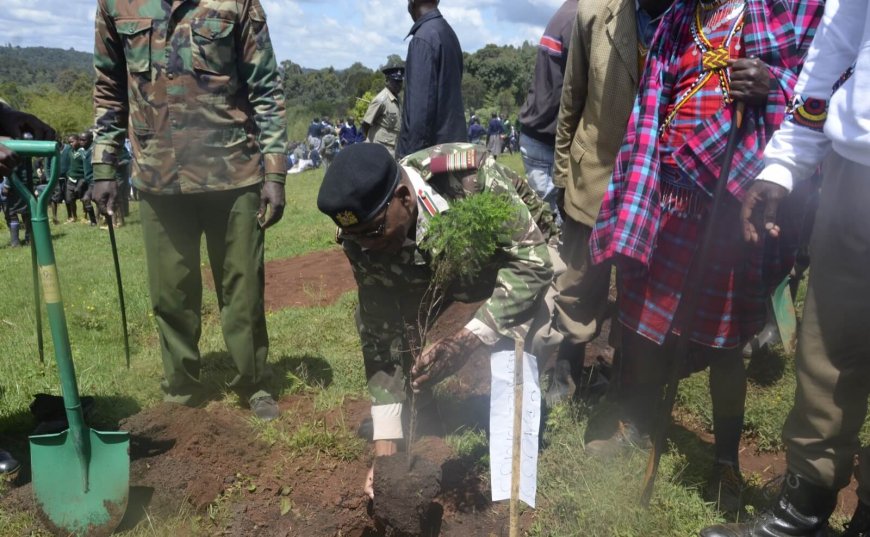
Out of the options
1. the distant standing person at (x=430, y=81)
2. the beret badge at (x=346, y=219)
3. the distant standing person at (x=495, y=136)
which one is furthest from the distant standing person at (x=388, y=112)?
the distant standing person at (x=495, y=136)

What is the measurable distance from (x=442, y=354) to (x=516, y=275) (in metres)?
0.40

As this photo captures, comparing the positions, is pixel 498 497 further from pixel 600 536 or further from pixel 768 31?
pixel 768 31

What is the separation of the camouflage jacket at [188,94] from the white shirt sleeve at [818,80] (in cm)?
211

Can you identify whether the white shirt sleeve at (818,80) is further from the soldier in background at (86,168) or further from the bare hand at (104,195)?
the soldier in background at (86,168)

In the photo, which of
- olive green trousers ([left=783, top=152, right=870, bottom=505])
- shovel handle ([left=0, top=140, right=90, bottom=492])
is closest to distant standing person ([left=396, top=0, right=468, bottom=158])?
shovel handle ([left=0, top=140, right=90, bottom=492])

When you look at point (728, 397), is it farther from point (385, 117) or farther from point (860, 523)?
point (385, 117)

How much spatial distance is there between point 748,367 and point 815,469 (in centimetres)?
206

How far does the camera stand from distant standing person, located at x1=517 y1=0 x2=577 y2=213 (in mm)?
3734

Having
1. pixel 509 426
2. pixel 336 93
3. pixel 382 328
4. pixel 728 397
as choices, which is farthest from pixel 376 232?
pixel 336 93

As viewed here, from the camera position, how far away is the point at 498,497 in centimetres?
200

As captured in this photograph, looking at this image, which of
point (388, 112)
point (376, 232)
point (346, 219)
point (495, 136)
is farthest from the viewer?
point (495, 136)

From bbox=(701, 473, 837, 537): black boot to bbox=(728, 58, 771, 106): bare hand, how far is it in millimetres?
1144

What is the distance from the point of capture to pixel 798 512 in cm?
187

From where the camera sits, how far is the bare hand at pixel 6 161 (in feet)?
7.22
